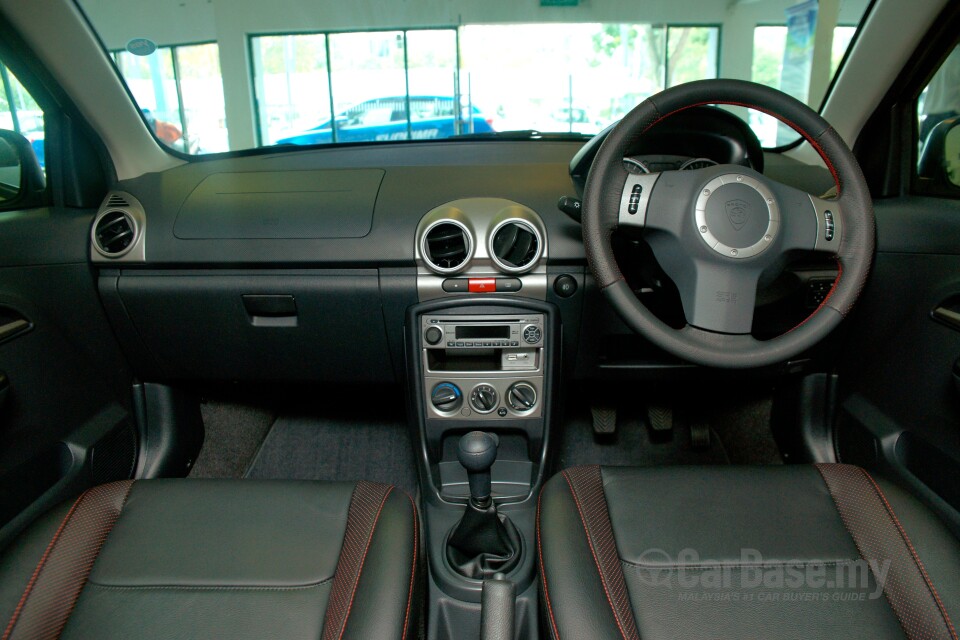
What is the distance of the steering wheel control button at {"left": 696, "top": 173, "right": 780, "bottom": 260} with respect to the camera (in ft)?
3.74

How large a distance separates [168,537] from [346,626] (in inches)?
15.5

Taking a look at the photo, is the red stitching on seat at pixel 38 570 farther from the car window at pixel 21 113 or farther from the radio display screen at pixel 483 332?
the car window at pixel 21 113

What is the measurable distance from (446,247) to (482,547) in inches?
29.2

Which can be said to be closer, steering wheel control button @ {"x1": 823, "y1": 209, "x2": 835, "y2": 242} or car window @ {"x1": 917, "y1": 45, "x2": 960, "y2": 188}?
steering wheel control button @ {"x1": 823, "y1": 209, "x2": 835, "y2": 242}

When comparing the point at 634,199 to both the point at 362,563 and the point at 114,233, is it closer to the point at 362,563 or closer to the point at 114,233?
the point at 362,563

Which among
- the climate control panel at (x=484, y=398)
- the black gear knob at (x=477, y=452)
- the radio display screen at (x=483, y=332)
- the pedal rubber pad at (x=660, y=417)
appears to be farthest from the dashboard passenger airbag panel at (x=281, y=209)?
the pedal rubber pad at (x=660, y=417)

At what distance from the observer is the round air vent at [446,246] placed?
1.49 metres

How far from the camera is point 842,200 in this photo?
115 cm

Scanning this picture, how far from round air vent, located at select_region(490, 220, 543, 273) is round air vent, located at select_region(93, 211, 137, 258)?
3.19 feet

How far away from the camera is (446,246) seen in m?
1.53

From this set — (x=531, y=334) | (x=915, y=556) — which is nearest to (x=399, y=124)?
(x=531, y=334)

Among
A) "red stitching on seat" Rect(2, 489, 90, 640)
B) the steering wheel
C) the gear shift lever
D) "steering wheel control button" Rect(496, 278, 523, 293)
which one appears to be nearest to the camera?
"red stitching on seat" Rect(2, 489, 90, 640)

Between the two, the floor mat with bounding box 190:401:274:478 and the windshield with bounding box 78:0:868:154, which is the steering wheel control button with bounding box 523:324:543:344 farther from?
the floor mat with bounding box 190:401:274:478

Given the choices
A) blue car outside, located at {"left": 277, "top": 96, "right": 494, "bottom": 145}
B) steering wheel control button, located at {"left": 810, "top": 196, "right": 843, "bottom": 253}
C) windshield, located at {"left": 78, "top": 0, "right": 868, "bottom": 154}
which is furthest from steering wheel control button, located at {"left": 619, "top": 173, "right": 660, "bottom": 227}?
blue car outside, located at {"left": 277, "top": 96, "right": 494, "bottom": 145}
